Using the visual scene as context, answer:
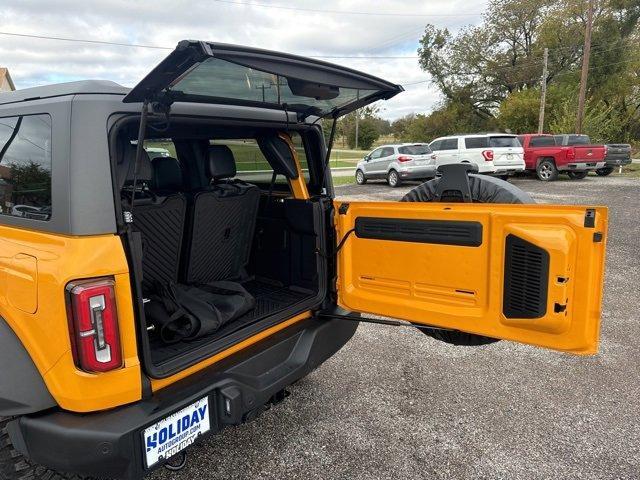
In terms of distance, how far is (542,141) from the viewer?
1789 cm

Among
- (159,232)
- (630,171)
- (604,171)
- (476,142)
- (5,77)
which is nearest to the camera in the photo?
(159,232)

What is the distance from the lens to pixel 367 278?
102 inches

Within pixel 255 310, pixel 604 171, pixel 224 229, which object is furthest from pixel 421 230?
pixel 604 171

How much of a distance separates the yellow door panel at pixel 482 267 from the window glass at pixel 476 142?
14.9 m

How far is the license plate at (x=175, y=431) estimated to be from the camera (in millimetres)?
1701

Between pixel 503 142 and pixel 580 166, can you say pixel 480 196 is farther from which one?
pixel 580 166

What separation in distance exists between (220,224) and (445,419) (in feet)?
6.20

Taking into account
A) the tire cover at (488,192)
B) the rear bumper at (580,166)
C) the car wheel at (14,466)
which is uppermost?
the tire cover at (488,192)

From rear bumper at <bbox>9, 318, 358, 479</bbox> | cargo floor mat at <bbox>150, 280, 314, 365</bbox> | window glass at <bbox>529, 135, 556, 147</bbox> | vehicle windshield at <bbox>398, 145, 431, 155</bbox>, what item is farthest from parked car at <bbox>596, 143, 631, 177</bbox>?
rear bumper at <bbox>9, 318, 358, 479</bbox>

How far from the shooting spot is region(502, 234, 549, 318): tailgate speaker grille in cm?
194

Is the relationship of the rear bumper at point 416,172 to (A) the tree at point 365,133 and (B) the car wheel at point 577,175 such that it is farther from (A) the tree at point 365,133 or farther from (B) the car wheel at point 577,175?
(A) the tree at point 365,133

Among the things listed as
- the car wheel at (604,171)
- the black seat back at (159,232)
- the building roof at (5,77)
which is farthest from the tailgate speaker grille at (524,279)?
the building roof at (5,77)

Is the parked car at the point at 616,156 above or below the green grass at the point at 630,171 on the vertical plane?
above

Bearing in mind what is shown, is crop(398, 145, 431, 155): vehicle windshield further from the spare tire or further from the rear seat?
the spare tire
